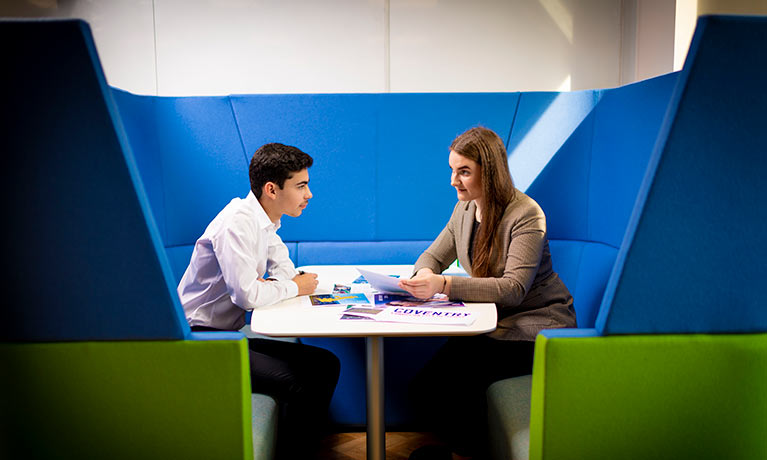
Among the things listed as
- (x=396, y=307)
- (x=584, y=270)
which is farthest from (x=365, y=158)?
(x=396, y=307)

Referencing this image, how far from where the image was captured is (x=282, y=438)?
1.90 m

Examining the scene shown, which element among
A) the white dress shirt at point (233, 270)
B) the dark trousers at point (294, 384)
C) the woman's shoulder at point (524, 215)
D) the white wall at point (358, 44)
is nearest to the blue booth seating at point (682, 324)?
the woman's shoulder at point (524, 215)

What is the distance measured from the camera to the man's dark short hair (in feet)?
6.84

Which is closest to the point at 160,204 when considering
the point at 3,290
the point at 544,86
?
the point at 3,290

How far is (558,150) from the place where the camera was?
287 centimetres

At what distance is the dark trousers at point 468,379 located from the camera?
5.97 feet

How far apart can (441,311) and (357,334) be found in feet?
1.04

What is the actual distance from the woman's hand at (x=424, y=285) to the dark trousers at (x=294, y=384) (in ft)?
1.55

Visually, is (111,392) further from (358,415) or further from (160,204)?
(160,204)

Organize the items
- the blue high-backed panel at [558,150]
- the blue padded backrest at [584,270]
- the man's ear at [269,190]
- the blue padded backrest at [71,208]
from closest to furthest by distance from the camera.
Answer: the blue padded backrest at [71,208], the man's ear at [269,190], the blue padded backrest at [584,270], the blue high-backed panel at [558,150]

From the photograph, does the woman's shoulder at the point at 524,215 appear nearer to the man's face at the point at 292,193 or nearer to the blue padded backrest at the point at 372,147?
the man's face at the point at 292,193

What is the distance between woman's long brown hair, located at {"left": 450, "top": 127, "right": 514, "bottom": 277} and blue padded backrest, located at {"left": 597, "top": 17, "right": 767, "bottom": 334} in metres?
0.75

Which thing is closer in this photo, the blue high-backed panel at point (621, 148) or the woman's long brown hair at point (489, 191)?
the woman's long brown hair at point (489, 191)

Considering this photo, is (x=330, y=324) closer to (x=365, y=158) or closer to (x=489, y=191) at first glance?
(x=489, y=191)
